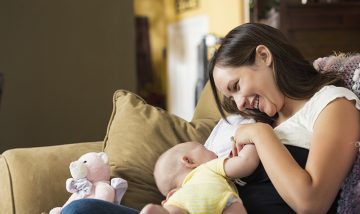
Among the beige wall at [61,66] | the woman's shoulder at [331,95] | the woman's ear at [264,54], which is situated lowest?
the beige wall at [61,66]

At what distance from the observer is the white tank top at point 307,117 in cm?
120

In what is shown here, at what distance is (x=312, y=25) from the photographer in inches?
143

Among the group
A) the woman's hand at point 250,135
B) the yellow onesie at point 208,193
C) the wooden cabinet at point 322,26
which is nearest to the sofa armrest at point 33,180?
the yellow onesie at point 208,193

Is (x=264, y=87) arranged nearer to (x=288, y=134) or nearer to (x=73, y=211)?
(x=288, y=134)

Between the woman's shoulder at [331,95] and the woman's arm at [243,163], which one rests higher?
the woman's shoulder at [331,95]

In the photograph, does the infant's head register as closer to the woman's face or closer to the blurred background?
the woman's face

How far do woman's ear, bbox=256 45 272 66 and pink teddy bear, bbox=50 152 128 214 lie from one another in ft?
1.70

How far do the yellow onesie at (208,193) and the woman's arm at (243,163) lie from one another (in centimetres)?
2

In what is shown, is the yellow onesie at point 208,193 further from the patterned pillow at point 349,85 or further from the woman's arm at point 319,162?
the patterned pillow at point 349,85

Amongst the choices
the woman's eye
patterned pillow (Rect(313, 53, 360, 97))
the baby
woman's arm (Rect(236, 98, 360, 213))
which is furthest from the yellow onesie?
patterned pillow (Rect(313, 53, 360, 97))

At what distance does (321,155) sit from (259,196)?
205 millimetres

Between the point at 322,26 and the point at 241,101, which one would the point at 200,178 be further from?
the point at 322,26

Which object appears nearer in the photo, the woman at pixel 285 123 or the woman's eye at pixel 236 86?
the woman at pixel 285 123

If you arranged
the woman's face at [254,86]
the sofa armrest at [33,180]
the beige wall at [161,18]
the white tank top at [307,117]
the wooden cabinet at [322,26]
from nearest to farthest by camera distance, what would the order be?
the white tank top at [307,117], the woman's face at [254,86], the sofa armrest at [33,180], the wooden cabinet at [322,26], the beige wall at [161,18]
